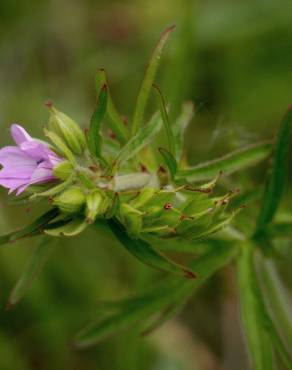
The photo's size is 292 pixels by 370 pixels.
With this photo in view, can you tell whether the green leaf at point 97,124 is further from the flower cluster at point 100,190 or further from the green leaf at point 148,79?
the green leaf at point 148,79

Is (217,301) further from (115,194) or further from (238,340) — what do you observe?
(115,194)

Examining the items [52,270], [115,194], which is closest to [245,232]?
[115,194]

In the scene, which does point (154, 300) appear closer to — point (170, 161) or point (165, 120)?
point (170, 161)

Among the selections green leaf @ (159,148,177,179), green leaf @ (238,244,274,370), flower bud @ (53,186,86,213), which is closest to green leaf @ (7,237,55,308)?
flower bud @ (53,186,86,213)

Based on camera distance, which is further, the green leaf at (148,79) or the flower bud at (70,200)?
the green leaf at (148,79)

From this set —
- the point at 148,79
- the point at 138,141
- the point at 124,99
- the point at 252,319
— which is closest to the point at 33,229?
the point at 138,141

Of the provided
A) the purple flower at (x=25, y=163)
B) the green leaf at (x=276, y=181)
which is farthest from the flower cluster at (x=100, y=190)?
the green leaf at (x=276, y=181)

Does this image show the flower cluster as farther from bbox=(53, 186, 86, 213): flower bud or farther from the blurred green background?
the blurred green background
